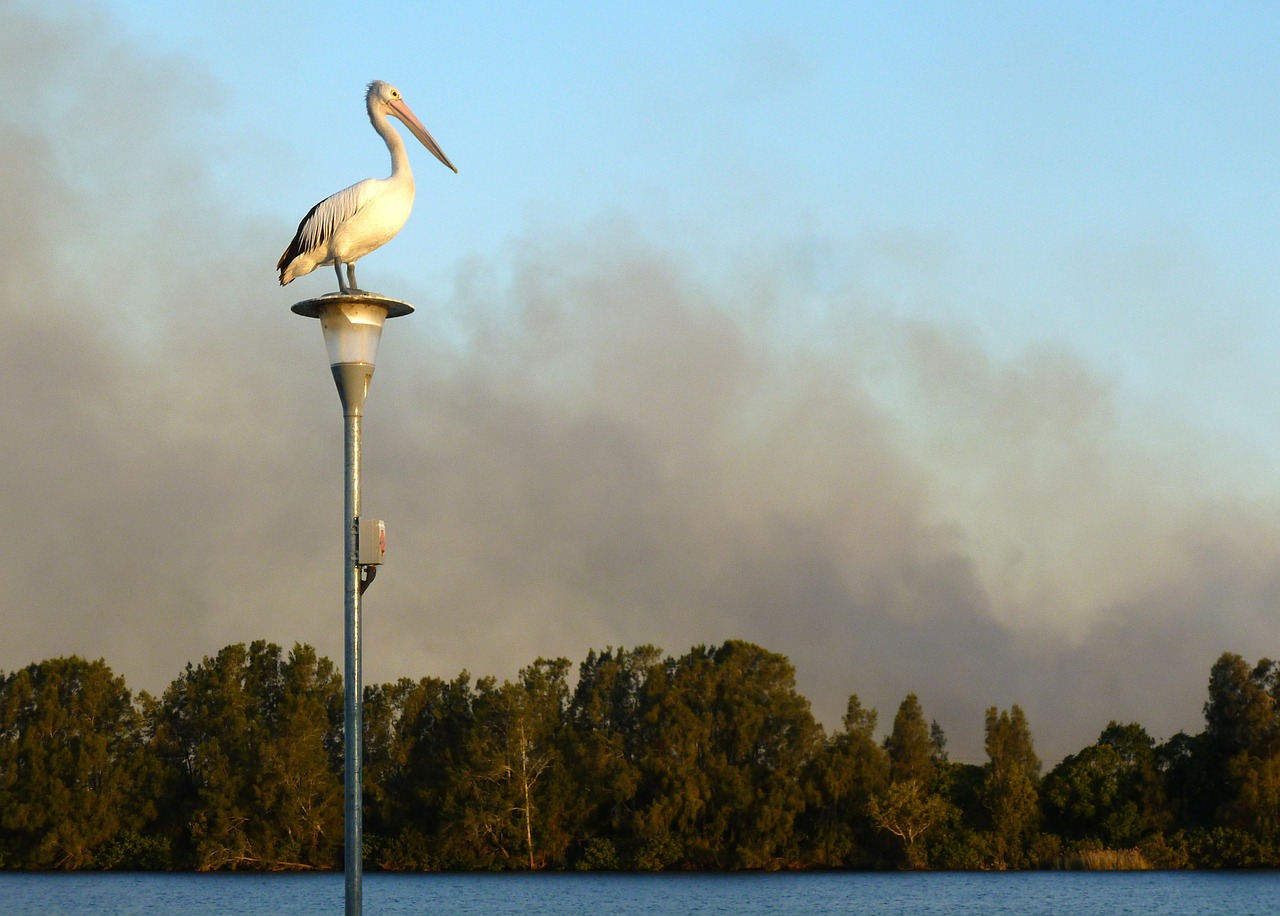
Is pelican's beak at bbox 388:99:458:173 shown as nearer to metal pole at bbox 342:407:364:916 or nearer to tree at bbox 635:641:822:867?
metal pole at bbox 342:407:364:916

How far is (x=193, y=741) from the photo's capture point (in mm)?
96312

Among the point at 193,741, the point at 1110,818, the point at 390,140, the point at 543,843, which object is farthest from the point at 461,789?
the point at 390,140

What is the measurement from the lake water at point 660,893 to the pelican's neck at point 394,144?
51807 millimetres

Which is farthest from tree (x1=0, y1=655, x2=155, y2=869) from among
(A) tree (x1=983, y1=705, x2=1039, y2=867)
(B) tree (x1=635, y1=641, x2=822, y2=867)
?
(A) tree (x1=983, y1=705, x2=1039, y2=867)

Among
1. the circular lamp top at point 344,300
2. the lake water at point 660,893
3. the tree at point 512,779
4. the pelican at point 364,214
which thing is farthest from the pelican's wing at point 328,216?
the tree at point 512,779

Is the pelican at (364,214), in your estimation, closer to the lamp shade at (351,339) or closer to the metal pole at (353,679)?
the lamp shade at (351,339)

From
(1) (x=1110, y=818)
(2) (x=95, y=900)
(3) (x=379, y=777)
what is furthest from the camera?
(3) (x=379, y=777)

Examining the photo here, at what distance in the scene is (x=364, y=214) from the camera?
13.9m

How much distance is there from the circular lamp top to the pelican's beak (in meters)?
2.24

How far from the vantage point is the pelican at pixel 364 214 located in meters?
13.8

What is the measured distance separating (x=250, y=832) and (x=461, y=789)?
13.3 meters

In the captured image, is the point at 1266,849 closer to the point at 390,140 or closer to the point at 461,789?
the point at 461,789

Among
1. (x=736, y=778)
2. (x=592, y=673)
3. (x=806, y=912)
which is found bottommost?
(x=806, y=912)

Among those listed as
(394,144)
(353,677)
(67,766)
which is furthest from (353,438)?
(67,766)
